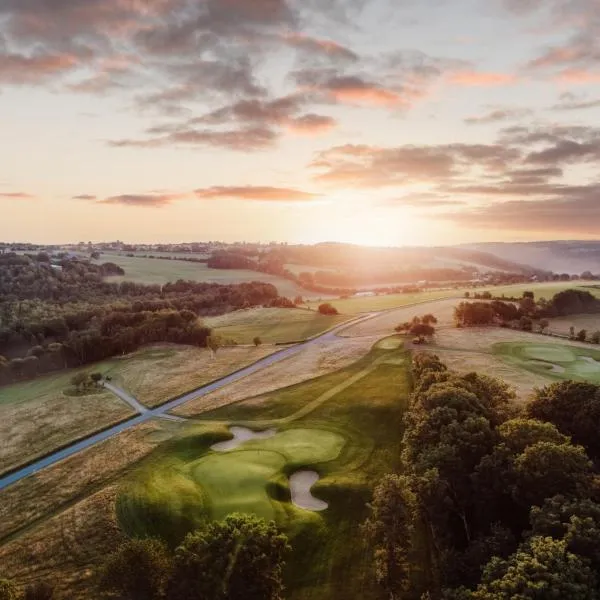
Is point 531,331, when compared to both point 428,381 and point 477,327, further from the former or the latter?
point 428,381

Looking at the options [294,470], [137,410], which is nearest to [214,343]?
[137,410]

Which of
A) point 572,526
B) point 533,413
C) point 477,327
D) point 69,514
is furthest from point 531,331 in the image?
point 69,514

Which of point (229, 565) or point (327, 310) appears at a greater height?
point (327, 310)

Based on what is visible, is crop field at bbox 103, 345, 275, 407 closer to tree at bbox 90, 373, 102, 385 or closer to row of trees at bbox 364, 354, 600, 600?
tree at bbox 90, 373, 102, 385

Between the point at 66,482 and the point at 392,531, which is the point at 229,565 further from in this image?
the point at 66,482

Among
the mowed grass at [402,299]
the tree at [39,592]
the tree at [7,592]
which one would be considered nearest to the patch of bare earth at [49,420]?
the tree at [39,592]

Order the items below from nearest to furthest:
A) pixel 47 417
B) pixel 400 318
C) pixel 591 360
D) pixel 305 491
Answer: pixel 305 491 → pixel 47 417 → pixel 591 360 → pixel 400 318
